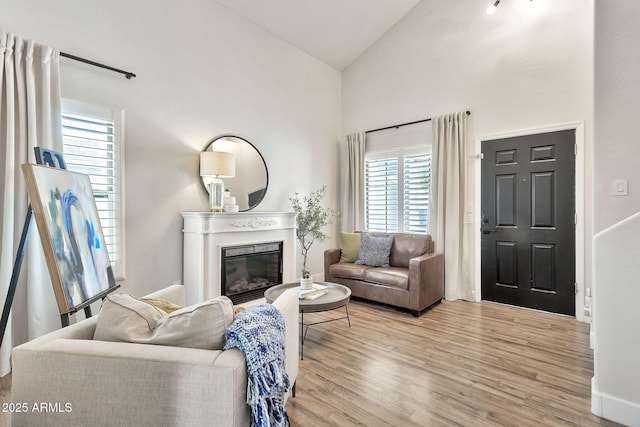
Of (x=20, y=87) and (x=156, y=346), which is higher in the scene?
(x=20, y=87)

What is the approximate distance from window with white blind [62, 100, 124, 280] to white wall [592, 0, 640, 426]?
12.1ft

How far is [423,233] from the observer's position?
4.57 meters

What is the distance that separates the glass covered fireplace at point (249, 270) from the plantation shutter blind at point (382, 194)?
172 centimetres

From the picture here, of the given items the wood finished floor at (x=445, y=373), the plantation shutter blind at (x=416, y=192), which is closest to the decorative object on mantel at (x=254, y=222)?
the wood finished floor at (x=445, y=373)

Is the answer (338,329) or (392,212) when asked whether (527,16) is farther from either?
(338,329)

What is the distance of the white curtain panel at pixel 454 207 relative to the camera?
13.5 ft

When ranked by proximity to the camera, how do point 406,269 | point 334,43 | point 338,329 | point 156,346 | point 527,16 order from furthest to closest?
point 334,43
point 406,269
point 527,16
point 338,329
point 156,346

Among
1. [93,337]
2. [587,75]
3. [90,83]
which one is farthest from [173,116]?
[587,75]

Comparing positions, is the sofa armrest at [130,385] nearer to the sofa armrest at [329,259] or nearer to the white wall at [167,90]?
the white wall at [167,90]

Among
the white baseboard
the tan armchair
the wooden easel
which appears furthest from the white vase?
the white baseboard

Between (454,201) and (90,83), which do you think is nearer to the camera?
(90,83)

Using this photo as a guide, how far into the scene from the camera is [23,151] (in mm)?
2385

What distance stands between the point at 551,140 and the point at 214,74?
12.9 feet

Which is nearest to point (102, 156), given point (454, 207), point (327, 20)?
point (327, 20)
